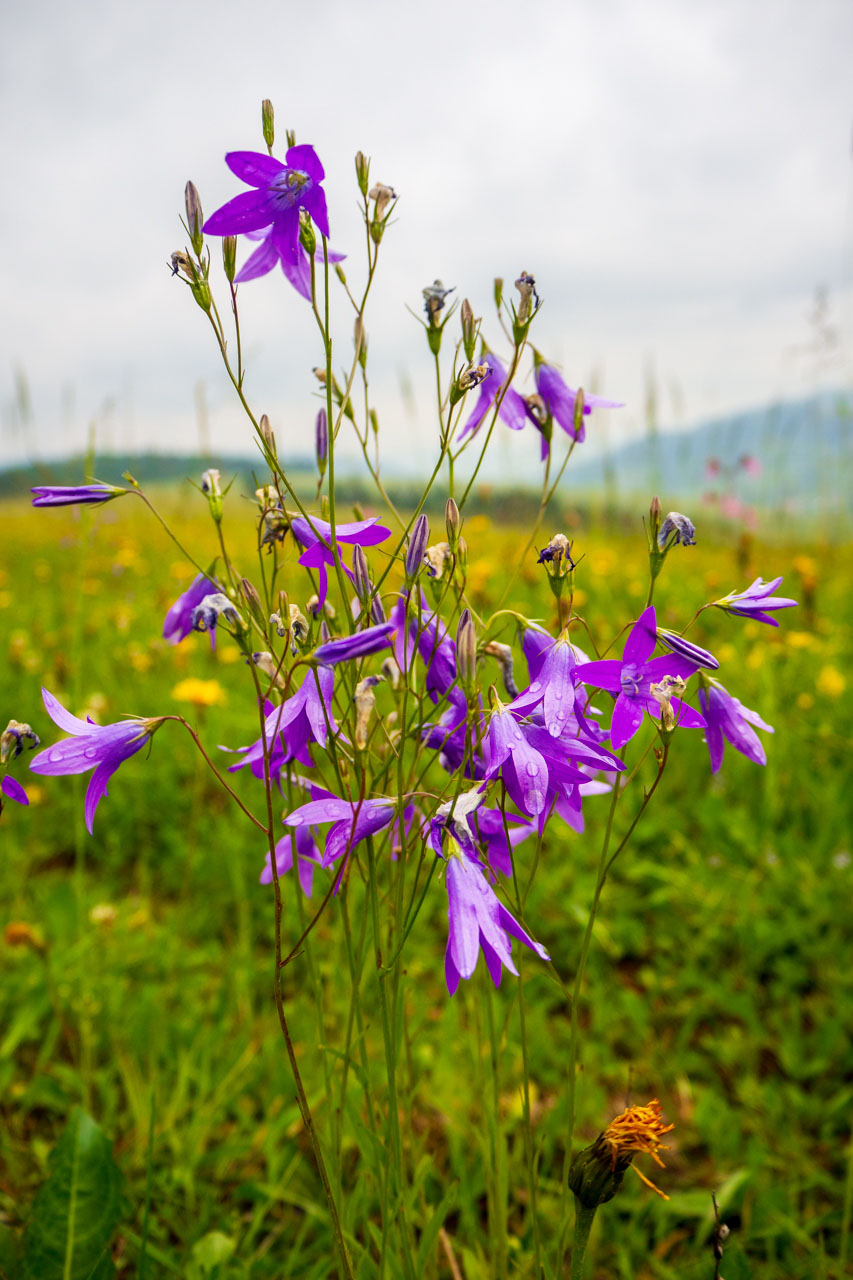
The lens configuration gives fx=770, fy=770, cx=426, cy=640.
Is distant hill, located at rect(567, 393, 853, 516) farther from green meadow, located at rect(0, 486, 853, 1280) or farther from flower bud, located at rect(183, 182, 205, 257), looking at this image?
flower bud, located at rect(183, 182, 205, 257)

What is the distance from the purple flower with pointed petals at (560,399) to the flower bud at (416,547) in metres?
0.39

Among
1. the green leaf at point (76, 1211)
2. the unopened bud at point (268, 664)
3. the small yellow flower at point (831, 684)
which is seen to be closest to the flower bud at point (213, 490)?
the unopened bud at point (268, 664)

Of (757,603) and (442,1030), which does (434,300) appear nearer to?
(757,603)

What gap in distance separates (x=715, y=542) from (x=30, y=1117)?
7672 millimetres

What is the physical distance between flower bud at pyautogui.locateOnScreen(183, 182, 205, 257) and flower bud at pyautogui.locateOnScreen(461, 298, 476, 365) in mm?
324

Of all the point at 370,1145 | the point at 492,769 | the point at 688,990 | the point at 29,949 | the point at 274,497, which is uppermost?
the point at 274,497

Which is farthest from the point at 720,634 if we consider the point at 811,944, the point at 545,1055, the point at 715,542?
the point at 715,542

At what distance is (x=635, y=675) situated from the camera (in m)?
0.89

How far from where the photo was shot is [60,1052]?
6.45ft

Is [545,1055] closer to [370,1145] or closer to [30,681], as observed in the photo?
[370,1145]

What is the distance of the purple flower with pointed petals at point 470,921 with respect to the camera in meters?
0.78

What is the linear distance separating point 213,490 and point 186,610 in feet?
0.67

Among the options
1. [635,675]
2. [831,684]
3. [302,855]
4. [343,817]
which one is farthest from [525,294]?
[831,684]

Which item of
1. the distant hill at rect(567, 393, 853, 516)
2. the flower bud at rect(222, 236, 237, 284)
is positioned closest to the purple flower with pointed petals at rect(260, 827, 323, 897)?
the flower bud at rect(222, 236, 237, 284)
